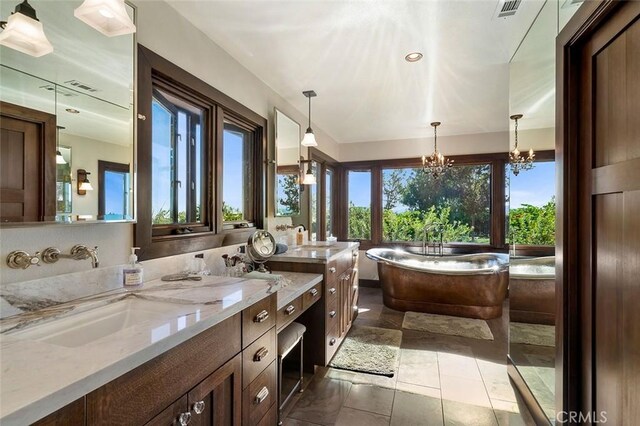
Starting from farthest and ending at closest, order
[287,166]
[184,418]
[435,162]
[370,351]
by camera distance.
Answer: [435,162]
[287,166]
[370,351]
[184,418]

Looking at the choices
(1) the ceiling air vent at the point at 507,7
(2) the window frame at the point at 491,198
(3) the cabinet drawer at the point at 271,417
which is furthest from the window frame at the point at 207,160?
(2) the window frame at the point at 491,198

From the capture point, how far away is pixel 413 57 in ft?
7.64

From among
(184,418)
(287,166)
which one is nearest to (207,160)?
(287,166)

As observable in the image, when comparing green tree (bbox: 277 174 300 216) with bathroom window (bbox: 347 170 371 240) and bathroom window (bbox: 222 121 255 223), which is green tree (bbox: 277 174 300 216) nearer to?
bathroom window (bbox: 222 121 255 223)

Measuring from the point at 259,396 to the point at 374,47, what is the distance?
2.35 meters

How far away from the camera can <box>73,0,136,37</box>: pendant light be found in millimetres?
1144

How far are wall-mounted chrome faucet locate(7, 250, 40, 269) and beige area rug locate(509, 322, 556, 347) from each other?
228 cm

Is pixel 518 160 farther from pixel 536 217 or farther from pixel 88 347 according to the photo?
pixel 88 347

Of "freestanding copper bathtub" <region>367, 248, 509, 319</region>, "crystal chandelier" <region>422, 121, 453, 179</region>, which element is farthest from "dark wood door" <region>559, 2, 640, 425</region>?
"crystal chandelier" <region>422, 121, 453, 179</region>

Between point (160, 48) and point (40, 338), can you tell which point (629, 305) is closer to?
point (40, 338)

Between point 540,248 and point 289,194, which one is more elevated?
point 289,194

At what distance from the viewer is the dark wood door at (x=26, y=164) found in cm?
108

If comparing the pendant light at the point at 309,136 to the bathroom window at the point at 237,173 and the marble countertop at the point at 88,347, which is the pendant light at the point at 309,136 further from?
the marble countertop at the point at 88,347

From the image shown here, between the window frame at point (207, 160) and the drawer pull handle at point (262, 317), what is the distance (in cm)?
74
